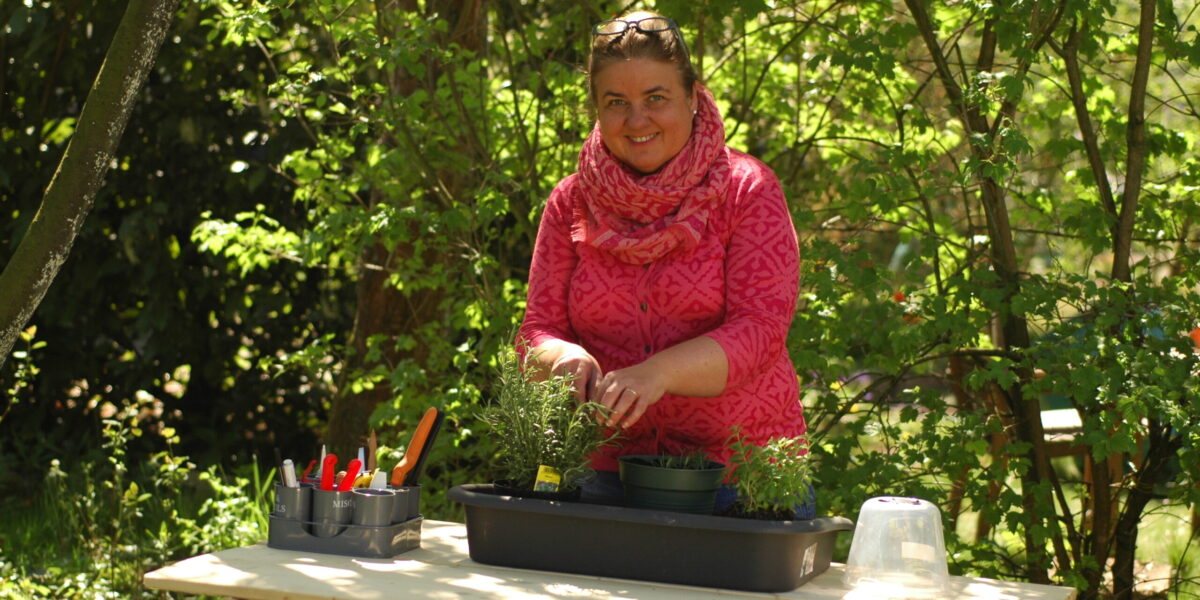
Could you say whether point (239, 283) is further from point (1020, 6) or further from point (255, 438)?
point (1020, 6)

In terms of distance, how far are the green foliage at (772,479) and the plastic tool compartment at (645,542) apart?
5 cm

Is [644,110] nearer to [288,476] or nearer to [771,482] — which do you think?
[771,482]

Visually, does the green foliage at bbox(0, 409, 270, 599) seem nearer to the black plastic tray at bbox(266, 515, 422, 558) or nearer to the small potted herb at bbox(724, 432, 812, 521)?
the black plastic tray at bbox(266, 515, 422, 558)

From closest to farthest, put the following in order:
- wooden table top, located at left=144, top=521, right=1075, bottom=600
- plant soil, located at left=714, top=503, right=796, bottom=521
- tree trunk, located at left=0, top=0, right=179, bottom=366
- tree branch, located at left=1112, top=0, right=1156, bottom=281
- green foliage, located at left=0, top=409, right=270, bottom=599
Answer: wooden table top, located at left=144, top=521, right=1075, bottom=600, plant soil, located at left=714, top=503, right=796, bottom=521, tree trunk, located at left=0, top=0, right=179, bottom=366, tree branch, located at left=1112, top=0, right=1156, bottom=281, green foliage, located at left=0, top=409, right=270, bottom=599

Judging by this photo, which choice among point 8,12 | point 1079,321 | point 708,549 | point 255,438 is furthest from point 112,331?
point 708,549

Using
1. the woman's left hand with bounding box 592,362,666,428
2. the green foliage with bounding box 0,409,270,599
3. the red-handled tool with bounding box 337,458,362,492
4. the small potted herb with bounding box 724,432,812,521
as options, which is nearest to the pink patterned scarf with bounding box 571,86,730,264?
the woman's left hand with bounding box 592,362,666,428

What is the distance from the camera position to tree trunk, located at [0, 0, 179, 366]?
2967 millimetres

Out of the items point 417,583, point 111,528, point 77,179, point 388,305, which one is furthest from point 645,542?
point 111,528

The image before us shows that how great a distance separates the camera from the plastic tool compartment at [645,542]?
6.25ft

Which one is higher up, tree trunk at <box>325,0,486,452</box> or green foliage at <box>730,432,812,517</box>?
tree trunk at <box>325,0,486,452</box>

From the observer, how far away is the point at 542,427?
2.03 meters

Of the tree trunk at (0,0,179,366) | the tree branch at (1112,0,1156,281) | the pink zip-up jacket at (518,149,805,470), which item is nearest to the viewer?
the pink zip-up jacket at (518,149,805,470)

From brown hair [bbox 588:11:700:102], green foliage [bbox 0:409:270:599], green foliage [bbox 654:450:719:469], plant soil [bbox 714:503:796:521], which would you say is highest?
brown hair [bbox 588:11:700:102]

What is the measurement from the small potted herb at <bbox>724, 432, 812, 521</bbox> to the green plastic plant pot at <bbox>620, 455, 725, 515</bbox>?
41mm
